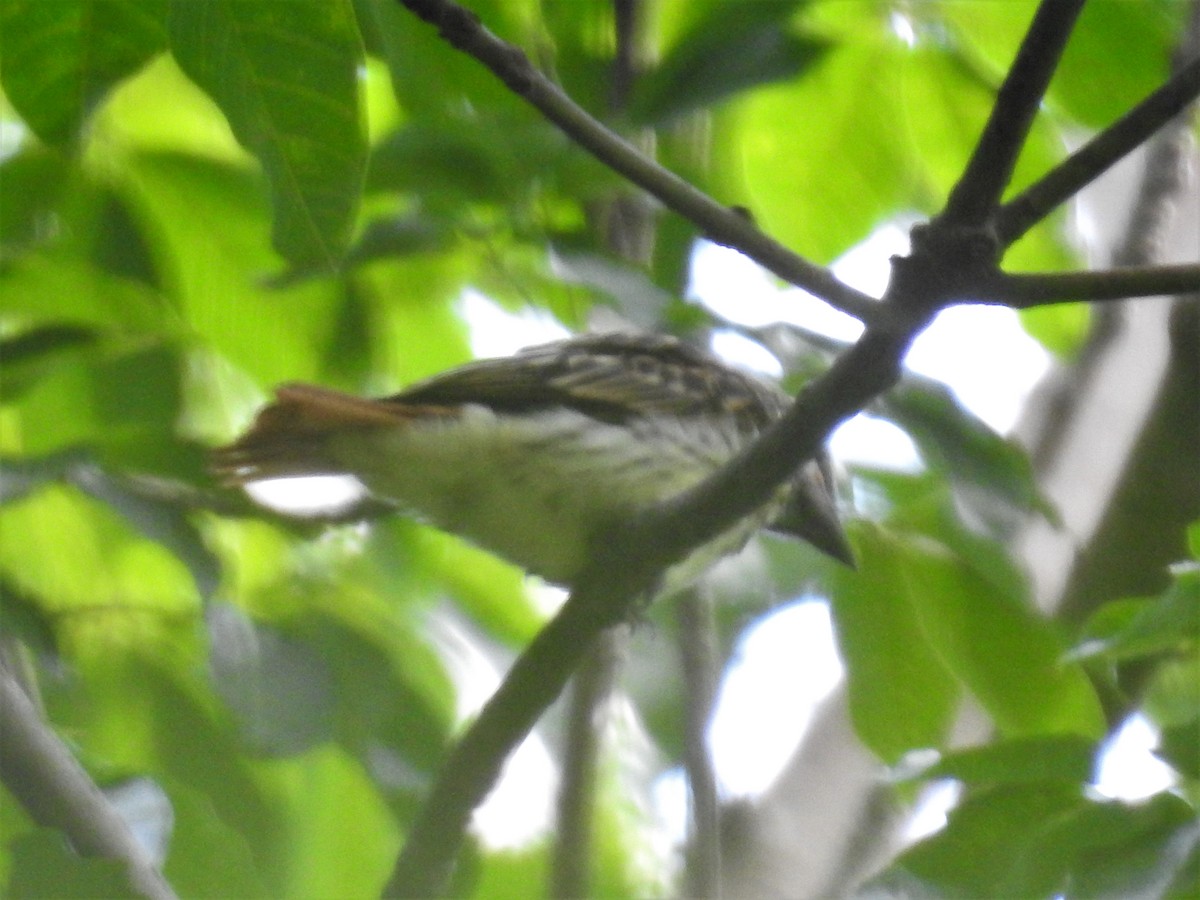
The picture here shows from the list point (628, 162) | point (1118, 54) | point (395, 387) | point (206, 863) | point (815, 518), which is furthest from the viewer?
point (395, 387)

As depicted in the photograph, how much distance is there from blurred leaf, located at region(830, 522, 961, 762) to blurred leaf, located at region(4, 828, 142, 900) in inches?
48.3

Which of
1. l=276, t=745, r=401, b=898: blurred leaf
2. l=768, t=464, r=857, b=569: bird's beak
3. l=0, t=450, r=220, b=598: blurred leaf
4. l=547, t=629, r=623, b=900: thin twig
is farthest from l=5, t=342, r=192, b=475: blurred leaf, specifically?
l=768, t=464, r=857, b=569: bird's beak

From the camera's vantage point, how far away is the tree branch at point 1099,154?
155 cm

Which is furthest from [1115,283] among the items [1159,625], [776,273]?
[1159,625]

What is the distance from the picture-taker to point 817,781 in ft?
11.3

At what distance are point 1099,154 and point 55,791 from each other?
1311mm

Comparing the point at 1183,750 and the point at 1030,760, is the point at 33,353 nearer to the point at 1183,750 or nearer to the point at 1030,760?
the point at 1030,760

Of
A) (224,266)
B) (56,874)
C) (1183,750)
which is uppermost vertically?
(224,266)

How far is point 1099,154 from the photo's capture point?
1.58 metres

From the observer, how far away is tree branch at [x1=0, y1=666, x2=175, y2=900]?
184cm

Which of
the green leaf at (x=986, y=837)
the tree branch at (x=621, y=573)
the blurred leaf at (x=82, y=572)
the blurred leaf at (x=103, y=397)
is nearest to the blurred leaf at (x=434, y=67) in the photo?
the tree branch at (x=621, y=573)

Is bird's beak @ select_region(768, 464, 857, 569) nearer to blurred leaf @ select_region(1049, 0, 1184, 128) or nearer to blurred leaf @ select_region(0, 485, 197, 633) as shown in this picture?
blurred leaf @ select_region(1049, 0, 1184, 128)

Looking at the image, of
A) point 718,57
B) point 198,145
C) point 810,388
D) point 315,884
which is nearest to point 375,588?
point 315,884

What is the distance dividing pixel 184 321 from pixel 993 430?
1405mm
